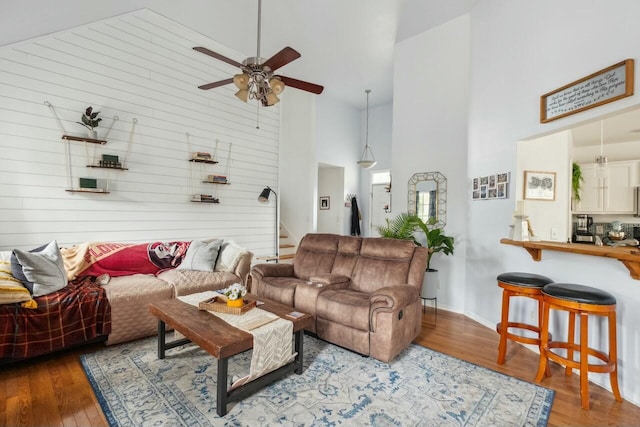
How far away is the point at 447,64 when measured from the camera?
4301 millimetres

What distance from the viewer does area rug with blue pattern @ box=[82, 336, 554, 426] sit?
1909 mm

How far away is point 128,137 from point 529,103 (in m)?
4.53

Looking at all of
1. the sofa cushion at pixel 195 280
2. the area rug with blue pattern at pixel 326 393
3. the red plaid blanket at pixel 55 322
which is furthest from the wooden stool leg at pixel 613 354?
the red plaid blanket at pixel 55 322

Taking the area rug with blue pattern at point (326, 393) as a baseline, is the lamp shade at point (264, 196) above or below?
above

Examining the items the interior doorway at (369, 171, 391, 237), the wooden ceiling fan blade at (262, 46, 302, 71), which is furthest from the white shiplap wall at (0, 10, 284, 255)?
the interior doorway at (369, 171, 391, 237)

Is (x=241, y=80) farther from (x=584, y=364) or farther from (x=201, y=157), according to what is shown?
(x=584, y=364)

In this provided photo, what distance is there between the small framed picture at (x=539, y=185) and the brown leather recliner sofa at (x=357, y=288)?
132 cm

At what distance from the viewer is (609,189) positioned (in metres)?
4.57

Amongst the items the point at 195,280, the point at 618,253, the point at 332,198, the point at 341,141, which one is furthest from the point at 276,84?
the point at 332,198

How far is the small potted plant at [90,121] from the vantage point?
133 inches

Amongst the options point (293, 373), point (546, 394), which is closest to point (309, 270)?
point (293, 373)

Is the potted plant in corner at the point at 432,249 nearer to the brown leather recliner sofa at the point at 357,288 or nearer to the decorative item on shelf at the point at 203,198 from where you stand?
the brown leather recliner sofa at the point at 357,288

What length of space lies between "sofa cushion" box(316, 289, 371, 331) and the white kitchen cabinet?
4.07 meters

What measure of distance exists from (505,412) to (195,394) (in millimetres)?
2078
